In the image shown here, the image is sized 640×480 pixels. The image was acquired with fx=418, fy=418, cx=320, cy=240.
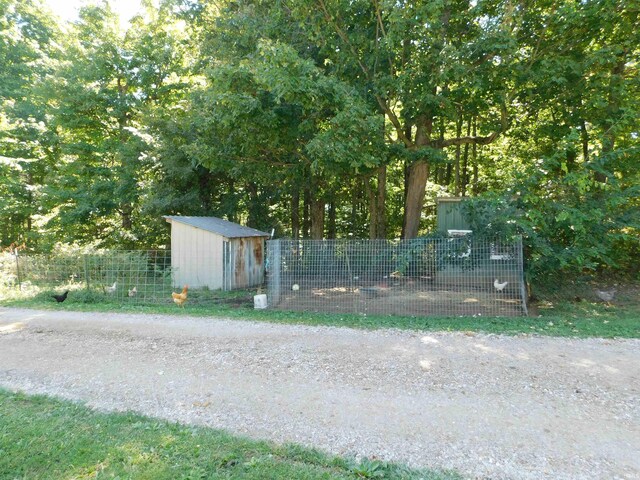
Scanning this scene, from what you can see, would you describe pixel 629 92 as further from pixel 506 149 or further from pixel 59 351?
pixel 59 351

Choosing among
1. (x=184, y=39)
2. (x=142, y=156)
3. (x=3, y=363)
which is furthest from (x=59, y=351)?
(x=184, y=39)

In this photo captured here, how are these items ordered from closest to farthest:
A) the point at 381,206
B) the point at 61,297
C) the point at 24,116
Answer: the point at 61,297 → the point at 381,206 → the point at 24,116

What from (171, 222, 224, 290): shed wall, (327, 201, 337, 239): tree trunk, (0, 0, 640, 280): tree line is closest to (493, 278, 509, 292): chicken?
(0, 0, 640, 280): tree line

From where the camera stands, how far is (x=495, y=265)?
355 inches

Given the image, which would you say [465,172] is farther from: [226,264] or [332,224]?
[226,264]

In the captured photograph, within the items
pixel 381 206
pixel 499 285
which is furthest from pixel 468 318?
pixel 381 206

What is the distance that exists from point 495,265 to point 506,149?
50.6ft

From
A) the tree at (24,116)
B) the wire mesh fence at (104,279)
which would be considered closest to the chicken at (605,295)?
the wire mesh fence at (104,279)

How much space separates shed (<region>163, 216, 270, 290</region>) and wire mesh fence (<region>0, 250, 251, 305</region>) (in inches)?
46.2

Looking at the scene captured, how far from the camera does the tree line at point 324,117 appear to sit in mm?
9648

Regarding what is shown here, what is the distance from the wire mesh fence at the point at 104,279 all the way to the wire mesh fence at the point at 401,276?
2250mm

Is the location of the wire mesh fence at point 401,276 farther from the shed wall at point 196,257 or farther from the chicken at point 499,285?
the shed wall at point 196,257

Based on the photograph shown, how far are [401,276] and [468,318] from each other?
169 centimetres

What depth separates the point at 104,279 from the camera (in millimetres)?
11305
